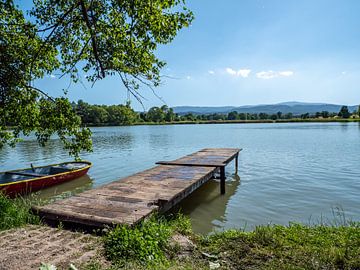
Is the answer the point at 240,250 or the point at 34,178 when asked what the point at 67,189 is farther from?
the point at 240,250

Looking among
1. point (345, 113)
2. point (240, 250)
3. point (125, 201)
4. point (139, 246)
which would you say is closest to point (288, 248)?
point (240, 250)

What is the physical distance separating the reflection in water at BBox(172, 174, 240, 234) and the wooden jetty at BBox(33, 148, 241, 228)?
88cm

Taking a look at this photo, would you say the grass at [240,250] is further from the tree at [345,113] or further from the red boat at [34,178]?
the tree at [345,113]

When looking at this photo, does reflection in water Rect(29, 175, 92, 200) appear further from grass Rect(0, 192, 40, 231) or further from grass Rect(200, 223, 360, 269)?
grass Rect(200, 223, 360, 269)

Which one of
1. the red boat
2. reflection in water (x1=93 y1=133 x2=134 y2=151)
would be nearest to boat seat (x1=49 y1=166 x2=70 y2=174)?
the red boat

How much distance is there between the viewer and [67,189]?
12.2 metres

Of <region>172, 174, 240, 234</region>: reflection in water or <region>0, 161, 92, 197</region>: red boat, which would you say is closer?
<region>172, 174, 240, 234</region>: reflection in water

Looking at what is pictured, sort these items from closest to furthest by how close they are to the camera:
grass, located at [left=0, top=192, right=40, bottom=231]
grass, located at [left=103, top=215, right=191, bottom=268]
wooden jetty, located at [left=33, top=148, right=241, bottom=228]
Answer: grass, located at [left=103, top=215, right=191, bottom=268] < grass, located at [left=0, top=192, right=40, bottom=231] < wooden jetty, located at [left=33, top=148, right=241, bottom=228]

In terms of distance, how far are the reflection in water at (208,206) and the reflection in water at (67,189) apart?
5.42 meters

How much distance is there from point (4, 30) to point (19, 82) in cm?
132

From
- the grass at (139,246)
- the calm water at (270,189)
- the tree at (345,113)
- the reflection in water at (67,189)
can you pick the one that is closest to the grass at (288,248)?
the grass at (139,246)

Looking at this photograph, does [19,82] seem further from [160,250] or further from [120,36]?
[160,250]

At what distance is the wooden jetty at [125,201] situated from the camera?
4.82 metres

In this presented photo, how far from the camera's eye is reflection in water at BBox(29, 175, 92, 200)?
11.0 m
